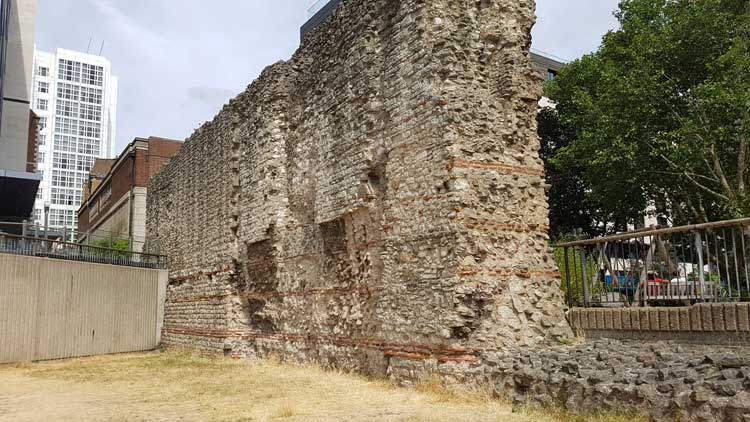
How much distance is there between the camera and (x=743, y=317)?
20.3 feet

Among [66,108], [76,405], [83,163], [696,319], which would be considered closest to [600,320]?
[696,319]

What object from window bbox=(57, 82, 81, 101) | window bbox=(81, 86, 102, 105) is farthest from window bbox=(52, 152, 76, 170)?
window bbox=(81, 86, 102, 105)

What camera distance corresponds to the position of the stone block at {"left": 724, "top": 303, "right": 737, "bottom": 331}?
6.26 m

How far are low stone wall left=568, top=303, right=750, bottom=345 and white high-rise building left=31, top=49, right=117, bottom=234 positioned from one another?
96591 mm

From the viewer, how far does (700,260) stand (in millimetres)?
7219

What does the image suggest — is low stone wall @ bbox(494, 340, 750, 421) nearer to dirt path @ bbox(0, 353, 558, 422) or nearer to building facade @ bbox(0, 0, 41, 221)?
dirt path @ bbox(0, 353, 558, 422)

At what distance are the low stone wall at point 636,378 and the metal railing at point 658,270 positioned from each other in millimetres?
964

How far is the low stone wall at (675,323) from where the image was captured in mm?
6266

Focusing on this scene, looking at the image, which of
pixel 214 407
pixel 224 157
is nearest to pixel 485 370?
pixel 214 407

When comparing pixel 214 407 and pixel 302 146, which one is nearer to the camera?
pixel 214 407

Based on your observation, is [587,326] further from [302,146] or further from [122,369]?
[122,369]

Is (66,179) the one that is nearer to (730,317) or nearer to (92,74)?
(92,74)

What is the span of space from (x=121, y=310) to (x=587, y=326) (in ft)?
49.6

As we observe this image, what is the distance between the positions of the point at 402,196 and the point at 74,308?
40.3ft
